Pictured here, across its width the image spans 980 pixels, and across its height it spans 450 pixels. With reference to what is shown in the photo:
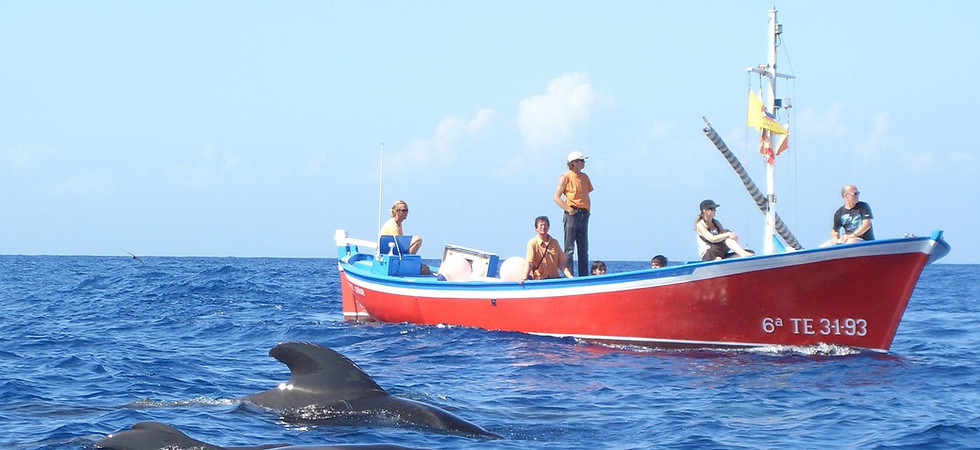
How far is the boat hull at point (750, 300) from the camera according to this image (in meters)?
12.7

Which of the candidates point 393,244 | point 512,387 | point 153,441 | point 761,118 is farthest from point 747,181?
point 153,441

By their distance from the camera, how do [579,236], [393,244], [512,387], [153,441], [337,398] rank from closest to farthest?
[153,441]
[337,398]
[512,387]
[579,236]
[393,244]

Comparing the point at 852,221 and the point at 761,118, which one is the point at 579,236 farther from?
the point at 852,221

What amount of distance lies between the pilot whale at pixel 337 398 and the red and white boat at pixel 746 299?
5766 mm

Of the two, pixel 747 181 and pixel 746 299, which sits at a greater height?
pixel 747 181

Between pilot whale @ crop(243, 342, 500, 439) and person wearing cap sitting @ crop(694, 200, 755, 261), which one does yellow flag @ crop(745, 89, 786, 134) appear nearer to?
person wearing cap sitting @ crop(694, 200, 755, 261)

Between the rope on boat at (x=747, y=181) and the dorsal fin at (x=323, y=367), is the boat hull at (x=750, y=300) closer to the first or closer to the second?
the rope on boat at (x=747, y=181)

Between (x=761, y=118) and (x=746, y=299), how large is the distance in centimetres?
337

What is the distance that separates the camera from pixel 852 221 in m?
13.4

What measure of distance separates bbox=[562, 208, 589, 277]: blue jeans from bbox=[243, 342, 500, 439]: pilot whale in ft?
24.2

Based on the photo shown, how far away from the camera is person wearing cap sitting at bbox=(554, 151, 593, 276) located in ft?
50.9

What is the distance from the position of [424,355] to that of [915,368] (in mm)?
5896

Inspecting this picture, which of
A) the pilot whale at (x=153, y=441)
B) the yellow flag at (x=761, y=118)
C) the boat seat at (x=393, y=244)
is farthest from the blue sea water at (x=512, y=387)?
the yellow flag at (x=761, y=118)

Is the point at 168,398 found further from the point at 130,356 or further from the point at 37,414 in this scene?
the point at 130,356
